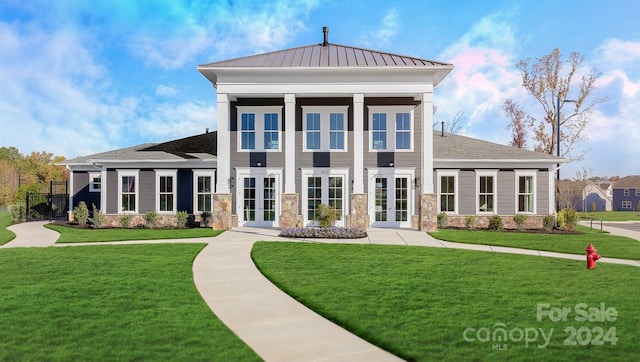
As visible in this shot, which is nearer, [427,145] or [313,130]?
[427,145]

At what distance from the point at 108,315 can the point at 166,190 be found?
16650 mm

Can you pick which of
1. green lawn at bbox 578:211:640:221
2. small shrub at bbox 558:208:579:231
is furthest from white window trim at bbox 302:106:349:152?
green lawn at bbox 578:211:640:221

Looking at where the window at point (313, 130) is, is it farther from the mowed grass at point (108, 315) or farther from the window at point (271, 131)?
the mowed grass at point (108, 315)

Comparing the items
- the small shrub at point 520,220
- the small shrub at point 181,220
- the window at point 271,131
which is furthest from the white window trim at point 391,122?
the small shrub at point 181,220

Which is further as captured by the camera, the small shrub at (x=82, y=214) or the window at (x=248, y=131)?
the small shrub at (x=82, y=214)

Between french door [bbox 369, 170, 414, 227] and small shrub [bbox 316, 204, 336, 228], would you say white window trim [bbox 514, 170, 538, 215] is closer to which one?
french door [bbox 369, 170, 414, 227]

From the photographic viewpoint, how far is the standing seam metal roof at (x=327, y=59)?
19594 millimetres

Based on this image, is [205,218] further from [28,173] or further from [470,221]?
[28,173]

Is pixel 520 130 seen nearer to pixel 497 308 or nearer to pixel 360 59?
pixel 360 59

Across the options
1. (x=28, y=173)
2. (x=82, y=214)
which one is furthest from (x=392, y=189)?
(x=28, y=173)

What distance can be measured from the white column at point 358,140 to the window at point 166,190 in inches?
396

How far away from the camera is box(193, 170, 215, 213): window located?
72.4 feet

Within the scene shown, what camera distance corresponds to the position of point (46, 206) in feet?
91.3

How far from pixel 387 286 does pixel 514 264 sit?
4.83m
